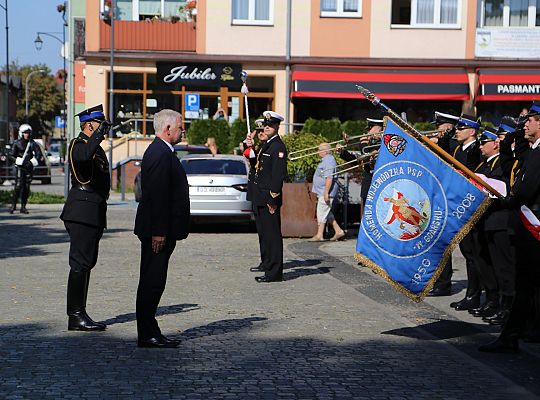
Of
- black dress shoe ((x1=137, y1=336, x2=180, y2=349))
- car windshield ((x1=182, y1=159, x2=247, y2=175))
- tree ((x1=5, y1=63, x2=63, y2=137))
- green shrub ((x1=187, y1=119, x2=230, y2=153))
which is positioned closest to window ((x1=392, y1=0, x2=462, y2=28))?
green shrub ((x1=187, y1=119, x2=230, y2=153))

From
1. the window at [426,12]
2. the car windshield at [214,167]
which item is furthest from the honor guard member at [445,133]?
the window at [426,12]

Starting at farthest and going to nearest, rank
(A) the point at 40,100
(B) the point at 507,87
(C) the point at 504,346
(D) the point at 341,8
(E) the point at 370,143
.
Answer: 1. (A) the point at 40,100
2. (D) the point at 341,8
3. (B) the point at 507,87
4. (E) the point at 370,143
5. (C) the point at 504,346

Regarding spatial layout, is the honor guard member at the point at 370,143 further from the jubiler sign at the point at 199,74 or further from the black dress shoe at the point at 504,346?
the jubiler sign at the point at 199,74

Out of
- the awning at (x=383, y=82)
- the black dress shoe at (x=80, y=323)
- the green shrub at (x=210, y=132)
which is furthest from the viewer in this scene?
the awning at (x=383, y=82)

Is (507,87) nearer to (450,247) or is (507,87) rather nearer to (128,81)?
(128,81)

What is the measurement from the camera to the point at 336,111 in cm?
3562

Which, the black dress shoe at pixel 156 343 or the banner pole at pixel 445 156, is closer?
the black dress shoe at pixel 156 343

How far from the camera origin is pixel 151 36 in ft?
117

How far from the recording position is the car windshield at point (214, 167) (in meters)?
19.8

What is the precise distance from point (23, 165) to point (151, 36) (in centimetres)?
1334

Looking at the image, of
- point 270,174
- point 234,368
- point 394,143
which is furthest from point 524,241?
point 270,174

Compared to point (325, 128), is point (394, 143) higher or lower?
higher

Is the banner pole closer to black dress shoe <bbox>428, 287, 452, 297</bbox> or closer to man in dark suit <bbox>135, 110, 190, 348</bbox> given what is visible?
man in dark suit <bbox>135, 110, 190, 348</bbox>

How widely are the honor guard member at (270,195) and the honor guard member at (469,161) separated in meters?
2.55
